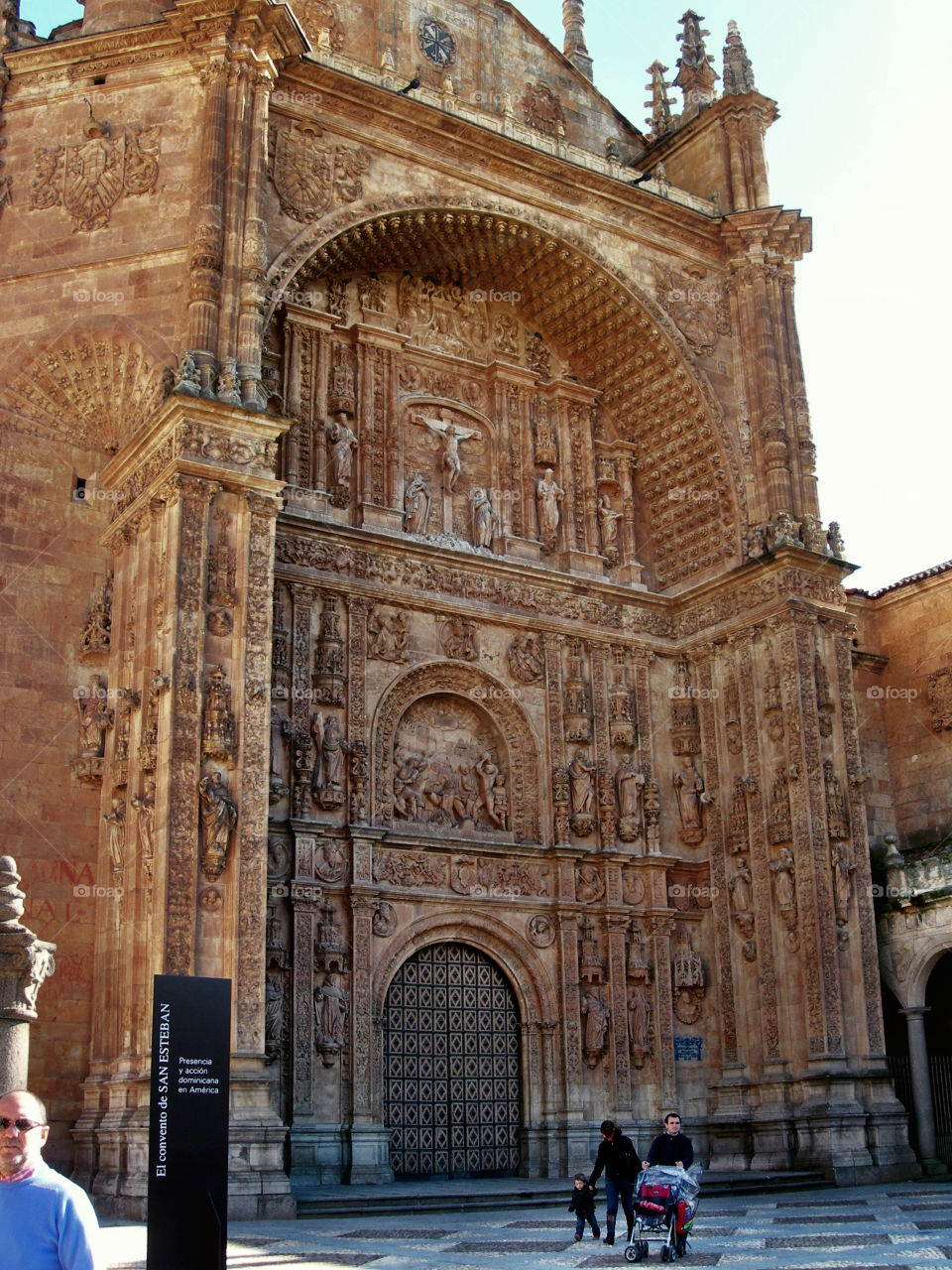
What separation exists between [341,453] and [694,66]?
10.4 m

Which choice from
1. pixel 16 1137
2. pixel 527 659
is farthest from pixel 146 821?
pixel 16 1137

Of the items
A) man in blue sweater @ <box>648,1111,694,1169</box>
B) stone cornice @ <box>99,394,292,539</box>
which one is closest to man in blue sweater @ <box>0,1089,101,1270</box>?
man in blue sweater @ <box>648,1111,694,1169</box>

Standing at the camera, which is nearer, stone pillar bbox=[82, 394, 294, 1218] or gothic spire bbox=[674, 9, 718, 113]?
stone pillar bbox=[82, 394, 294, 1218]

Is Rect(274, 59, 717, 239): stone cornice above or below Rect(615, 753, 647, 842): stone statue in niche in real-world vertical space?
above

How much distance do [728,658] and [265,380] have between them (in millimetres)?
7774

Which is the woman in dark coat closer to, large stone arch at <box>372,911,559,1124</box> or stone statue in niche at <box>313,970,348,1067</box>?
stone statue in niche at <box>313,970,348,1067</box>

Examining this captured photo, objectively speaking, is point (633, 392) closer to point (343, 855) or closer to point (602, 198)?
point (602, 198)

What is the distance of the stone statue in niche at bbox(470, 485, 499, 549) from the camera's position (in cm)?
1983

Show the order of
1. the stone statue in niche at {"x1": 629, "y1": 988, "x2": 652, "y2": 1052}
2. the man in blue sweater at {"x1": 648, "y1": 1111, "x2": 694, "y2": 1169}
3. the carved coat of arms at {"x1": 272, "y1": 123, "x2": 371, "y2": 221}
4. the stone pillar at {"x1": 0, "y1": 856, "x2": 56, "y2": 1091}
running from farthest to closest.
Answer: the stone statue in niche at {"x1": 629, "y1": 988, "x2": 652, "y2": 1052}
the carved coat of arms at {"x1": 272, "y1": 123, "x2": 371, "y2": 221}
the man in blue sweater at {"x1": 648, "y1": 1111, "x2": 694, "y2": 1169}
the stone pillar at {"x1": 0, "y1": 856, "x2": 56, "y2": 1091}

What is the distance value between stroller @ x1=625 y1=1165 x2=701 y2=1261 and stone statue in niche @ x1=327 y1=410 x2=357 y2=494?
11.0 meters

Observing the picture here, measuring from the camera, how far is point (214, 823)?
45.5 ft

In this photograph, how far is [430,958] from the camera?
58.0 ft

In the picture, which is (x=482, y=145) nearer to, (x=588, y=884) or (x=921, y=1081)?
(x=588, y=884)

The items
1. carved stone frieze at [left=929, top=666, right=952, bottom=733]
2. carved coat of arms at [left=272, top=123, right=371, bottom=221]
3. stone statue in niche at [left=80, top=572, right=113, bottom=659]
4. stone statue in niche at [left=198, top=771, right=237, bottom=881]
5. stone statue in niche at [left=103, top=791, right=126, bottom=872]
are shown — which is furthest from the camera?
carved stone frieze at [left=929, top=666, right=952, bottom=733]
